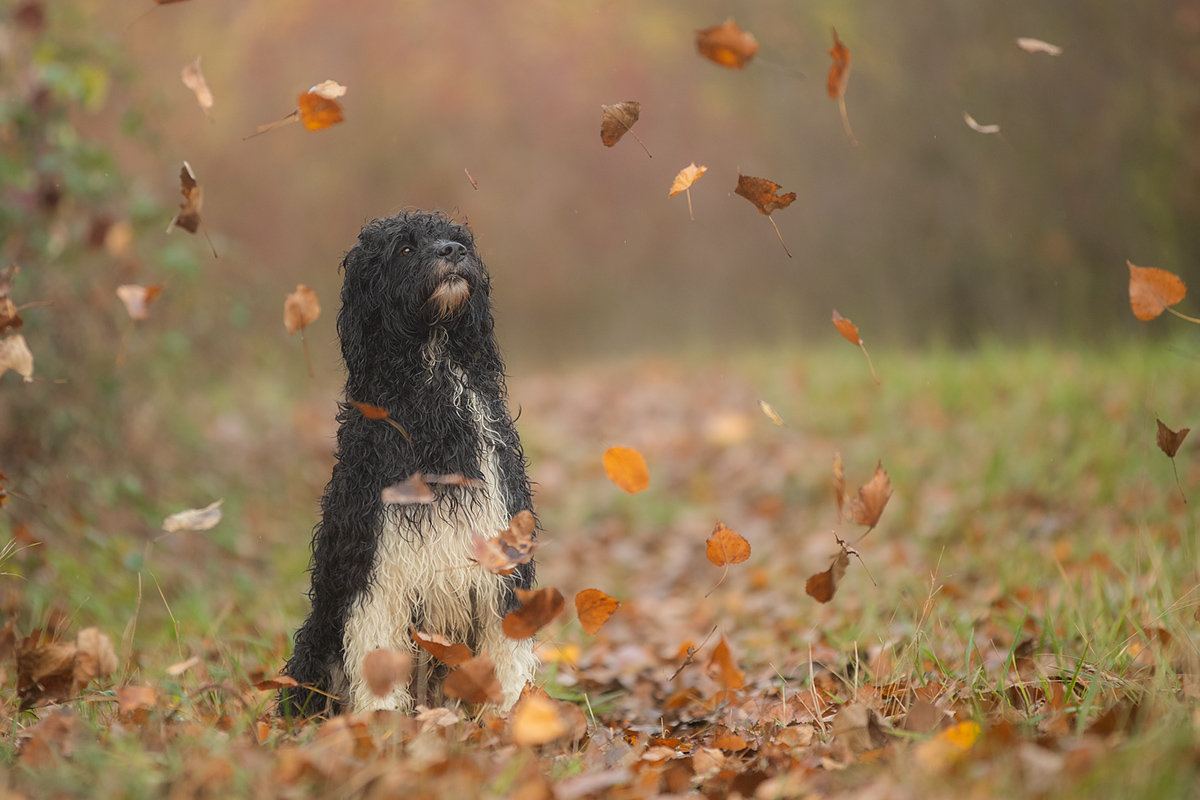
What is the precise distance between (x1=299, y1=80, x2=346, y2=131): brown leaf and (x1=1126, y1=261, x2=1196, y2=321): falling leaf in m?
2.40

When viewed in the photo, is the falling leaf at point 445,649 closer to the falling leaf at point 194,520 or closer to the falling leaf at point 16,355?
the falling leaf at point 194,520

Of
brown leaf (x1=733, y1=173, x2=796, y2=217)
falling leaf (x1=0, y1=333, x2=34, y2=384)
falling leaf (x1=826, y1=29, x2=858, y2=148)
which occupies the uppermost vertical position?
falling leaf (x1=826, y1=29, x2=858, y2=148)

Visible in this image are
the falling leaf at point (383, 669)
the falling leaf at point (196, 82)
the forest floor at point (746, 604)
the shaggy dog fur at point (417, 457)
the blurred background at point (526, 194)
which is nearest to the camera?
the forest floor at point (746, 604)

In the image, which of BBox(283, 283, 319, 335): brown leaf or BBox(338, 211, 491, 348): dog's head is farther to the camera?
BBox(283, 283, 319, 335): brown leaf

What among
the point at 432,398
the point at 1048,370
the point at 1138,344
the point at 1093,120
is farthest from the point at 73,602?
the point at 1093,120

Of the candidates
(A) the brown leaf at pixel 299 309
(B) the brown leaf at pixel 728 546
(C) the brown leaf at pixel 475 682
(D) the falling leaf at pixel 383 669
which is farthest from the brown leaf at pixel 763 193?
(D) the falling leaf at pixel 383 669

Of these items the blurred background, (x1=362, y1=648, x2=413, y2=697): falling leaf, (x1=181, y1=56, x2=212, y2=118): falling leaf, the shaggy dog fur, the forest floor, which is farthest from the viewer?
the blurred background

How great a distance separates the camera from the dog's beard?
2.45 m

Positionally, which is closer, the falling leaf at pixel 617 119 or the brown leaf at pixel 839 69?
the brown leaf at pixel 839 69

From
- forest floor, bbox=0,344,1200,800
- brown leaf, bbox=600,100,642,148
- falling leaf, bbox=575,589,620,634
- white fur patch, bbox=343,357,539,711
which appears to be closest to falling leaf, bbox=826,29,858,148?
brown leaf, bbox=600,100,642,148

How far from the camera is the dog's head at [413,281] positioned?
2459mm

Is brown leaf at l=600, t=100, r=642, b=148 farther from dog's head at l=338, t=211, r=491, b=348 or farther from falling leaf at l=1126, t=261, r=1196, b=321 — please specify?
falling leaf at l=1126, t=261, r=1196, b=321

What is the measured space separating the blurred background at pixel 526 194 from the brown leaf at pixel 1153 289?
1.33 metres

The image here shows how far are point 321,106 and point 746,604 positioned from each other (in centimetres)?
387
